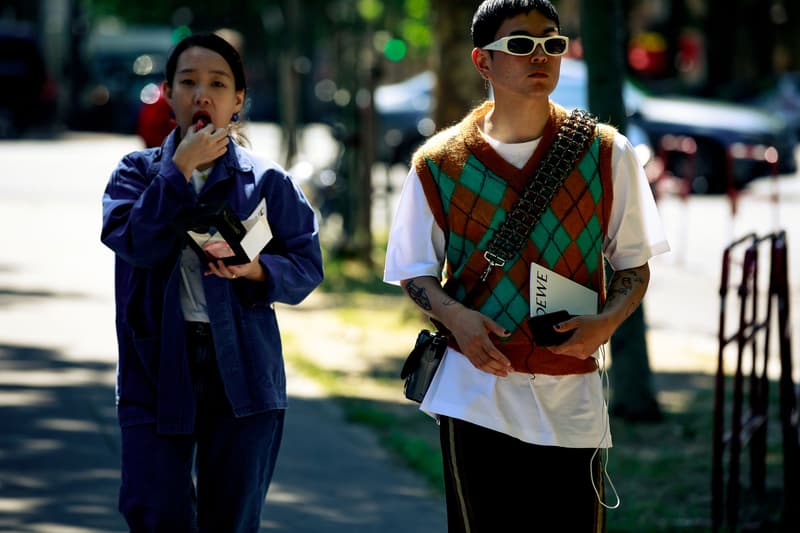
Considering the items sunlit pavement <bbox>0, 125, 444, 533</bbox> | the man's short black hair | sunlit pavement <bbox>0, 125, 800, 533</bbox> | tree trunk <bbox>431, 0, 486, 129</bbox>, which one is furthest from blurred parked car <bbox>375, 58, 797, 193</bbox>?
the man's short black hair

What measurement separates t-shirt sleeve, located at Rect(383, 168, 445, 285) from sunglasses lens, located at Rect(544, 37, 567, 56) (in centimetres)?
46

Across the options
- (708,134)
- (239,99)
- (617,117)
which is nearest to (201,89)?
(239,99)

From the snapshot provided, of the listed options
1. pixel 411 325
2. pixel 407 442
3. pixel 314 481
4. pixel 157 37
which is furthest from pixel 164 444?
pixel 157 37

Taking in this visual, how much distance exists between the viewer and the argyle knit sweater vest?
3.65m

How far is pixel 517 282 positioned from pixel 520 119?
41 cm

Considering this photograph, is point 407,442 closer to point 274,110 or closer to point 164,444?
point 164,444

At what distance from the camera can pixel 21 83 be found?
3556 centimetres

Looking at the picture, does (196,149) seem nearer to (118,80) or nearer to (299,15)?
(299,15)

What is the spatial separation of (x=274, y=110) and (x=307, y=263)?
44.2m

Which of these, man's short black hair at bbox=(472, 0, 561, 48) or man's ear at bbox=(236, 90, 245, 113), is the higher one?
man's short black hair at bbox=(472, 0, 561, 48)

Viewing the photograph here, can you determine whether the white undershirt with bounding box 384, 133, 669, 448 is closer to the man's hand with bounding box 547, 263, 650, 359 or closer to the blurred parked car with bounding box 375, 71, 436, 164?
the man's hand with bounding box 547, 263, 650, 359

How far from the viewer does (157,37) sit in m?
46.0

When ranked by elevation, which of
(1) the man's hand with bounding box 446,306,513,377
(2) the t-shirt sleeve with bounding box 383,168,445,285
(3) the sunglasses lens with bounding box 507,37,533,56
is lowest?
(1) the man's hand with bounding box 446,306,513,377

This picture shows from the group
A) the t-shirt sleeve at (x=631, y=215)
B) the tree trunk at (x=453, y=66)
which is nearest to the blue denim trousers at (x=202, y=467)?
the t-shirt sleeve at (x=631, y=215)
